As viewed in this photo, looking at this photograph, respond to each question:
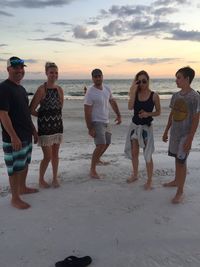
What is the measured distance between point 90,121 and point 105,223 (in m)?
2.10

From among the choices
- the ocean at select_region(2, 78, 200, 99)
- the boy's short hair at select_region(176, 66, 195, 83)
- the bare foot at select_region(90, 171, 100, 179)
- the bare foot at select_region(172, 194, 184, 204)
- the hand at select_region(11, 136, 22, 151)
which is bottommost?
the ocean at select_region(2, 78, 200, 99)

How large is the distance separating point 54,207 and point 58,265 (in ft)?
4.47

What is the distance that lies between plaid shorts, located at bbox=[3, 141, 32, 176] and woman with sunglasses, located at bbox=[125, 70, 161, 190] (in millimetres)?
1722

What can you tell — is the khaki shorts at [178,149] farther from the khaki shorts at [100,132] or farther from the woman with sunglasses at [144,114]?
the khaki shorts at [100,132]

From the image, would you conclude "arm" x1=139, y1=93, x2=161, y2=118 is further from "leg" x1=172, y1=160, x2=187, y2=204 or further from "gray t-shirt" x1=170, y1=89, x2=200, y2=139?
"leg" x1=172, y1=160, x2=187, y2=204

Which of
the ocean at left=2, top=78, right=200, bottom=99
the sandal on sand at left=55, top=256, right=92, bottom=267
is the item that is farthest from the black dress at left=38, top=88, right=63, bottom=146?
the ocean at left=2, top=78, right=200, bottom=99

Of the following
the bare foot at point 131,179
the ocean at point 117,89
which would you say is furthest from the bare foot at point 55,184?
the ocean at point 117,89

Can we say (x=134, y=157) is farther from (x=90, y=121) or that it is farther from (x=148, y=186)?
(x=90, y=121)

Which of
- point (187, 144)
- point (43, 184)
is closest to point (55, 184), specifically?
point (43, 184)

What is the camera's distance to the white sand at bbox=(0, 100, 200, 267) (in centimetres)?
368

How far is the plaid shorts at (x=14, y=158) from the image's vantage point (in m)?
4.62

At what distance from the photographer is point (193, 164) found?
6.87m

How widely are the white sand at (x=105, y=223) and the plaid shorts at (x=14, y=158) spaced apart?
55 centimetres

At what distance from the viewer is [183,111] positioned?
15.8 ft
